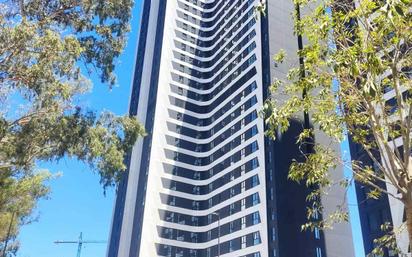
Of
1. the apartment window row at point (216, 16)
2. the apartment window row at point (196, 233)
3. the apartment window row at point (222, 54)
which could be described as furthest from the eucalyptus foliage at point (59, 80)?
the apartment window row at point (216, 16)

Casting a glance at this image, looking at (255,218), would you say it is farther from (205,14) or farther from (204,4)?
(204,4)

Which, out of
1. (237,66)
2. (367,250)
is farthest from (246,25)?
(367,250)

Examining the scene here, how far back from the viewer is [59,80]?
655 inches

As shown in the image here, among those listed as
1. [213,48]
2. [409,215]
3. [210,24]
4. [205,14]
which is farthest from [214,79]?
[409,215]

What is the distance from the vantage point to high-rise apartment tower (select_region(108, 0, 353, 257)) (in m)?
Answer: 54.6

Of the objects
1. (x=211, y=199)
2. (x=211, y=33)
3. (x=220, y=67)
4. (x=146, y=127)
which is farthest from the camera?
(x=211, y=33)

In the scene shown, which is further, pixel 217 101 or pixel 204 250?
pixel 217 101

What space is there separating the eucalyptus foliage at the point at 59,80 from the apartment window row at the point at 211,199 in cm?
4113

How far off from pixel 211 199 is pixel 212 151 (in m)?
9.19

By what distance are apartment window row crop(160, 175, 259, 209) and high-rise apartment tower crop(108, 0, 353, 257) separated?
178 mm

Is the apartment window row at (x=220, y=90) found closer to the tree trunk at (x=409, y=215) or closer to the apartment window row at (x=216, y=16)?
the apartment window row at (x=216, y=16)

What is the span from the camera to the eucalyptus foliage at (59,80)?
51.2 ft

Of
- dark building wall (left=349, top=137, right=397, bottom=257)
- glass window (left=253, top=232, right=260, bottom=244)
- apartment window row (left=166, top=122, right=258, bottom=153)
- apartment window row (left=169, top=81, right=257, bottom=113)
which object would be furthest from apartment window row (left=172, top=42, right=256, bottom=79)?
dark building wall (left=349, top=137, right=397, bottom=257)

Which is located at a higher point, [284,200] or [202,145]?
[202,145]
